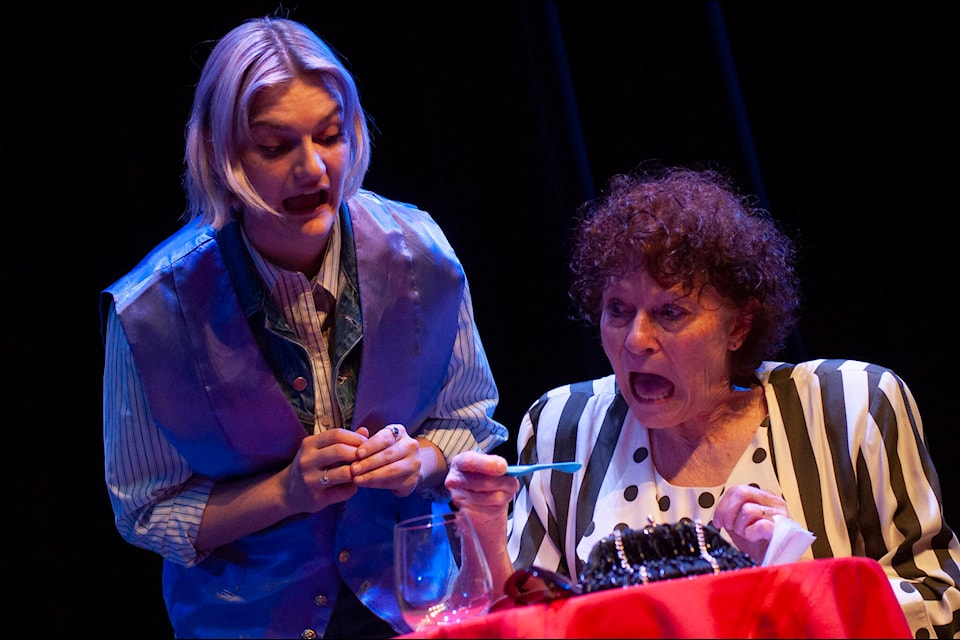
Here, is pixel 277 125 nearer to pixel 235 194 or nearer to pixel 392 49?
pixel 235 194

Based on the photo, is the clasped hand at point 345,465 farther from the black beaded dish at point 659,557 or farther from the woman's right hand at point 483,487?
the black beaded dish at point 659,557

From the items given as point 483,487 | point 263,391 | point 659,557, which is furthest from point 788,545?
point 263,391

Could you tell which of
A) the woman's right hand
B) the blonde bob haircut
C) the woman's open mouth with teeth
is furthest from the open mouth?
the woman's open mouth with teeth

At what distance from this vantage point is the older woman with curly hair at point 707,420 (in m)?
1.75

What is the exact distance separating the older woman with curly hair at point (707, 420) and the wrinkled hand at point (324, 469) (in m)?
0.24

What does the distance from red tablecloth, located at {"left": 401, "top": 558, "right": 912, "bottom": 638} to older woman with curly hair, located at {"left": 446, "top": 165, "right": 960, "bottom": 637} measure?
18.6 inches

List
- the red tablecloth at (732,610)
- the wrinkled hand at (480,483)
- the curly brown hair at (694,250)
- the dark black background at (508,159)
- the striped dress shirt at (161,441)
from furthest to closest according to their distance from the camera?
the dark black background at (508,159), the curly brown hair at (694,250), the striped dress shirt at (161,441), the wrinkled hand at (480,483), the red tablecloth at (732,610)

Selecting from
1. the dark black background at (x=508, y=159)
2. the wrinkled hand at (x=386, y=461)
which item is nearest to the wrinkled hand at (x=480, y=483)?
the wrinkled hand at (x=386, y=461)

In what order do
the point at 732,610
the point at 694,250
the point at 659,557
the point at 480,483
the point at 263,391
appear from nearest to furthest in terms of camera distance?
1. the point at 732,610
2. the point at 659,557
3. the point at 480,483
4. the point at 263,391
5. the point at 694,250

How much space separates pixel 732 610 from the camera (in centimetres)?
114

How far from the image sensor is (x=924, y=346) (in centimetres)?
258

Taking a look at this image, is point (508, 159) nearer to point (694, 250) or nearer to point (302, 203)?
point (694, 250)

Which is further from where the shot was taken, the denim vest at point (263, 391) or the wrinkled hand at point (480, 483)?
the denim vest at point (263, 391)

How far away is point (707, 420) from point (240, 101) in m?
1.05
